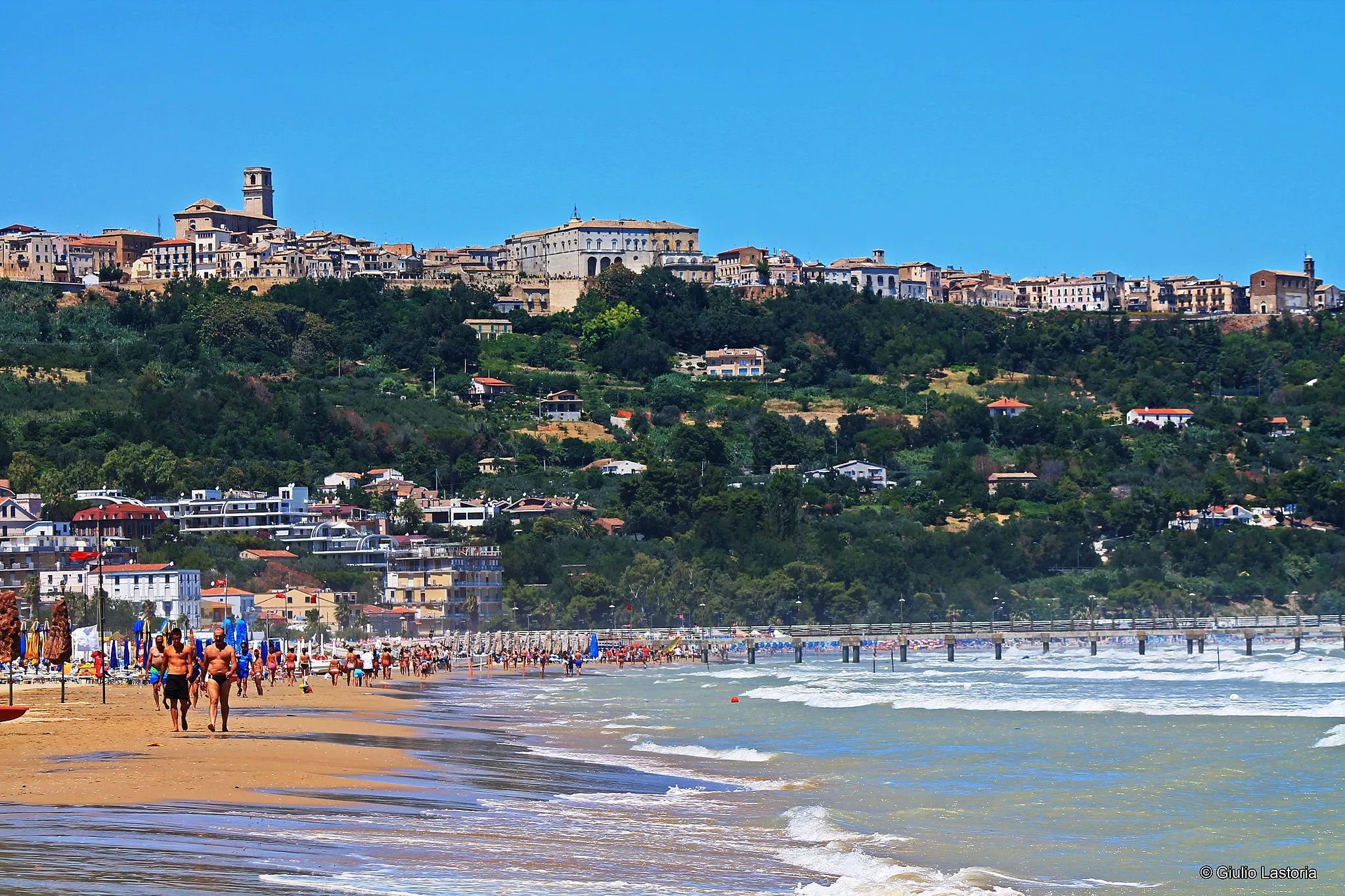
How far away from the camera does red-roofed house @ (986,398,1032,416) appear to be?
119 m

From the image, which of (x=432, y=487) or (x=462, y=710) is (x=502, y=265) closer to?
(x=432, y=487)

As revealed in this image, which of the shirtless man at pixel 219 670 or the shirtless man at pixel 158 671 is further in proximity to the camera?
the shirtless man at pixel 158 671

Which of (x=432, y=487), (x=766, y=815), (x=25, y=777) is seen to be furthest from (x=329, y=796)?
(x=432, y=487)

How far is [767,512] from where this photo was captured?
89.5 m

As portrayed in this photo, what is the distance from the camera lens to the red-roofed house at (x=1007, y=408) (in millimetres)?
119188

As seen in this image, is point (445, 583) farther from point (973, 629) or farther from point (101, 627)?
point (101, 627)

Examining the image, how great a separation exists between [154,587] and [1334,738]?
52664mm

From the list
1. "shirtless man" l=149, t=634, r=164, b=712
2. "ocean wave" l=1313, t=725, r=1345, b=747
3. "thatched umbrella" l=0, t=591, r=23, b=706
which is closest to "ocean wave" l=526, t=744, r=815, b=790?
"shirtless man" l=149, t=634, r=164, b=712

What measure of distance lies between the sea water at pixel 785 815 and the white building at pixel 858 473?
73.3 metres

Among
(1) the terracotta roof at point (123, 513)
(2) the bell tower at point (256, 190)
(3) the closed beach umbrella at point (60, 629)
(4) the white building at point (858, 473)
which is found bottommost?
(3) the closed beach umbrella at point (60, 629)

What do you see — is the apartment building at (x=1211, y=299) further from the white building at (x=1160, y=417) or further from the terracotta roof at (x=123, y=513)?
the terracotta roof at (x=123, y=513)

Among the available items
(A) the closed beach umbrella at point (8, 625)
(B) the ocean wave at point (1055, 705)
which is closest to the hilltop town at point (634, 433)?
(B) the ocean wave at point (1055, 705)

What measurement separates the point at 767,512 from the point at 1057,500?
20.7 m

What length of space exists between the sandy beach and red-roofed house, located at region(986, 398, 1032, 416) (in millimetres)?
95745
